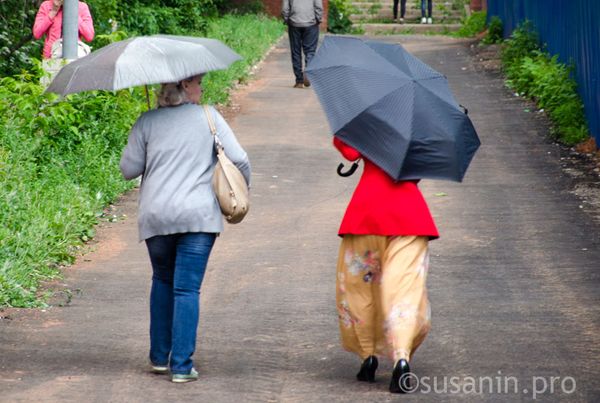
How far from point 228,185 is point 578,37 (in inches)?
400

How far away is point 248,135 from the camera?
595 inches

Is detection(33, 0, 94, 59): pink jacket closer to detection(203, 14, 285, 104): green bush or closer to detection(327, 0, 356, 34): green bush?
detection(203, 14, 285, 104): green bush

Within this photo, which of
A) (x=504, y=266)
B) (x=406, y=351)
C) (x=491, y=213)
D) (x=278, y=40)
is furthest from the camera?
(x=278, y=40)

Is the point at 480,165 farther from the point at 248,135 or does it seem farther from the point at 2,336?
the point at 2,336

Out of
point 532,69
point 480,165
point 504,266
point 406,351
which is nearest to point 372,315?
point 406,351

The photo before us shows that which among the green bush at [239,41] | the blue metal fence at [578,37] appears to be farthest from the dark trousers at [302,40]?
the blue metal fence at [578,37]

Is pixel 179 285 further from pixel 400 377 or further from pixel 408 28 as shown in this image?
pixel 408 28

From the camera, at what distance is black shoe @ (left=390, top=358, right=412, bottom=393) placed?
20.1ft

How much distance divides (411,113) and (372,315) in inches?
42.3

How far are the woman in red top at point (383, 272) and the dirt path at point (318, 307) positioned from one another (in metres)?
0.25

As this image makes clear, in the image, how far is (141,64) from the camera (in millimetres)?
6266

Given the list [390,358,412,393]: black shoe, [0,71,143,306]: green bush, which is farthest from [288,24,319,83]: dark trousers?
[390,358,412,393]: black shoe

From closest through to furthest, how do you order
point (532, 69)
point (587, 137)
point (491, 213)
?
1. point (491, 213)
2. point (587, 137)
3. point (532, 69)

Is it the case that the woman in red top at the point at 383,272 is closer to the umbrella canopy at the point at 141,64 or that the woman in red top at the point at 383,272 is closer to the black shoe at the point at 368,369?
the black shoe at the point at 368,369
